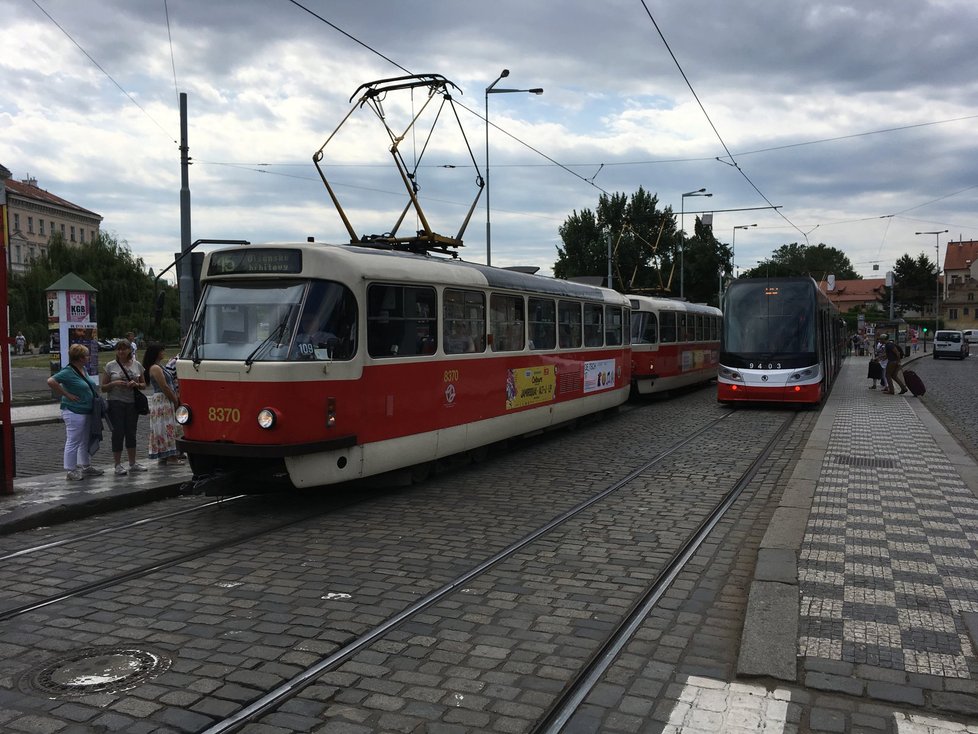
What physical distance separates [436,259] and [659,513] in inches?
163

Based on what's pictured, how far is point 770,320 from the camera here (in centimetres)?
1909

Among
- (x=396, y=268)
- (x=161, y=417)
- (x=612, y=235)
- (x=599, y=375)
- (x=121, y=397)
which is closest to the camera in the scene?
(x=396, y=268)

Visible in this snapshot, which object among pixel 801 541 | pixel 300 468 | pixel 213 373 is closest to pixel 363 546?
pixel 300 468

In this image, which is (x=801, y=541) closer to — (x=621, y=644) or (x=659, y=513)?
(x=659, y=513)

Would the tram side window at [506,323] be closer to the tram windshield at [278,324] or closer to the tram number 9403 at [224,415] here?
the tram windshield at [278,324]

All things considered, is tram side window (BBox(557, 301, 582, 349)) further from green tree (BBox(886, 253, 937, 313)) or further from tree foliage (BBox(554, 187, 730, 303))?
green tree (BBox(886, 253, 937, 313))

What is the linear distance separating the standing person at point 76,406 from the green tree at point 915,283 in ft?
372

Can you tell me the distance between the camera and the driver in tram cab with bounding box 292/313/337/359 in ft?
26.2

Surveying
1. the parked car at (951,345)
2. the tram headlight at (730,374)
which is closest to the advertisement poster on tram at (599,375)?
the tram headlight at (730,374)

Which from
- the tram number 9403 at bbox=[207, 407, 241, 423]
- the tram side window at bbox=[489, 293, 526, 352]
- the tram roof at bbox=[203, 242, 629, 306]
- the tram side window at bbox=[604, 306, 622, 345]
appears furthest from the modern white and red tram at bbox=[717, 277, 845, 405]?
the tram number 9403 at bbox=[207, 407, 241, 423]

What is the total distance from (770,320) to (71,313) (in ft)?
52.5

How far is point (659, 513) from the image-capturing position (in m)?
8.30

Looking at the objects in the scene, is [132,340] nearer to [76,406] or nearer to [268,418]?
[76,406]

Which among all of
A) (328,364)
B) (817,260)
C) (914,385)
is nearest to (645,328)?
(914,385)
